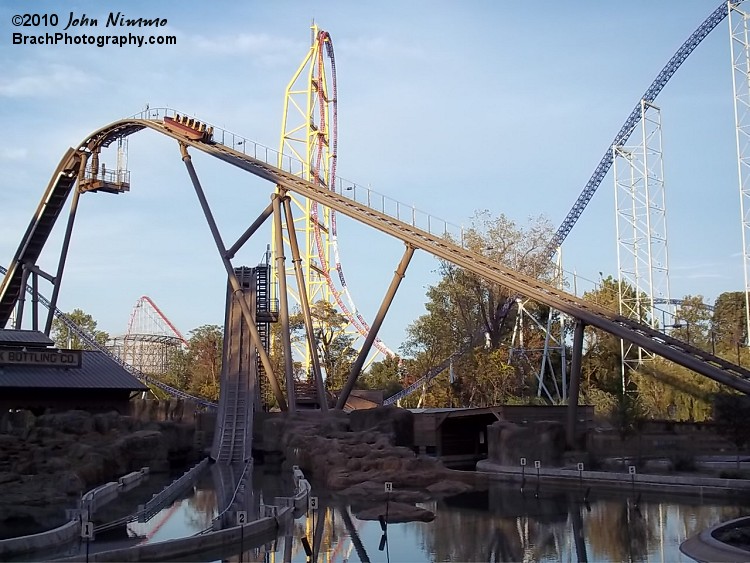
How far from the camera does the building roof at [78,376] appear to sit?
28.8 metres

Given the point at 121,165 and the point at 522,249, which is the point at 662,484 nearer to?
the point at 522,249

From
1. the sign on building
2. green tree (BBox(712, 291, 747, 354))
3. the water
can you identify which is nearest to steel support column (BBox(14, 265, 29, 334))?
the sign on building

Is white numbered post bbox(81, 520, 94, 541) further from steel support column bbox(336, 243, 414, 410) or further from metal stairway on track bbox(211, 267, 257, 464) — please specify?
steel support column bbox(336, 243, 414, 410)

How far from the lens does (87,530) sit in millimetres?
13750

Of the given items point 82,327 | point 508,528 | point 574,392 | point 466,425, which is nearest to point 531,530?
point 508,528

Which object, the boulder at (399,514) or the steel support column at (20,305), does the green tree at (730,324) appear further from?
the steel support column at (20,305)

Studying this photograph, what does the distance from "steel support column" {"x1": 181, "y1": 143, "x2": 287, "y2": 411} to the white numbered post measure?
15.7 m

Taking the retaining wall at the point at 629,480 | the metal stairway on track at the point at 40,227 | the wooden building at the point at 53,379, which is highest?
the metal stairway on track at the point at 40,227

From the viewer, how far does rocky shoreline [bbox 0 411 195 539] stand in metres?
17.9

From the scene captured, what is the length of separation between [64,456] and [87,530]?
10.4 meters

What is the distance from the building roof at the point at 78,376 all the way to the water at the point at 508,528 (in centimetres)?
1141

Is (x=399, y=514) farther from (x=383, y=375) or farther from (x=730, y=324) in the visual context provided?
(x=383, y=375)

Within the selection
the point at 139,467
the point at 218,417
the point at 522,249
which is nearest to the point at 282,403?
the point at 218,417

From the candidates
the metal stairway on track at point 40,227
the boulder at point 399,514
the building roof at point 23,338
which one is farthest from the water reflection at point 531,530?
the metal stairway on track at point 40,227
